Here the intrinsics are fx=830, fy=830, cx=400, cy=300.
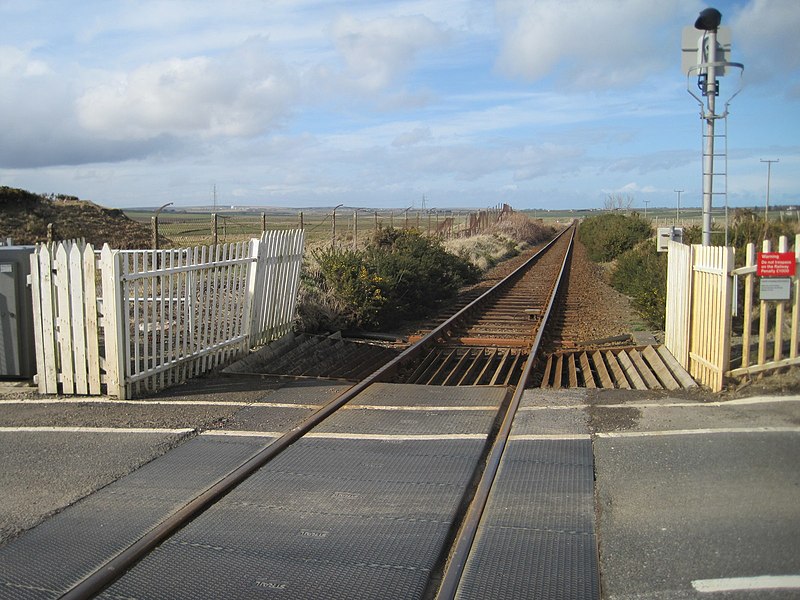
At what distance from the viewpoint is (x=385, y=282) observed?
1725 centimetres

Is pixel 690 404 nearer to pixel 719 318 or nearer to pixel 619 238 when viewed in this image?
pixel 719 318

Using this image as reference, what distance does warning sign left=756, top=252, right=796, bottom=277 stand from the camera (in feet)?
28.5

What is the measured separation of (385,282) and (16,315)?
860 centimetres

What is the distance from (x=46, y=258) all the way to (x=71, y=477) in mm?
3481

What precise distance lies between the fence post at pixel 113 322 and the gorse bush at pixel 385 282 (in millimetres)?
7041

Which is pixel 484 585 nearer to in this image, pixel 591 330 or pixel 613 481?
pixel 613 481

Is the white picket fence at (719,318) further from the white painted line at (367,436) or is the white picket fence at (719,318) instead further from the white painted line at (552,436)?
the white painted line at (367,436)

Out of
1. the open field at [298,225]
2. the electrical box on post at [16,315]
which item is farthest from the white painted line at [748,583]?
the open field at [298,225]

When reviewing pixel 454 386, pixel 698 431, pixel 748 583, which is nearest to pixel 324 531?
pixel 748 583

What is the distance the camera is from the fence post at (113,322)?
9094 mm

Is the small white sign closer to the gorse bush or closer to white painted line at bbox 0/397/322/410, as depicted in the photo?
white painted line at bbox 0/397/322/410

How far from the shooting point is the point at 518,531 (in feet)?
18.0

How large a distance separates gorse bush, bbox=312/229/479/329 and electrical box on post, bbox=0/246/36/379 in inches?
271

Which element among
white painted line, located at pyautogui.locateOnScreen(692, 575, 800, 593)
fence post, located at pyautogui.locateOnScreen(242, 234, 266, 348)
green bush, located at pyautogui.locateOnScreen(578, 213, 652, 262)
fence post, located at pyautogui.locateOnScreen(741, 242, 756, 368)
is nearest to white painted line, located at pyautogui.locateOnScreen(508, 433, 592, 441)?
fence post, located at pyautogui.locateOnScreen(741, 242, 756, 368)
